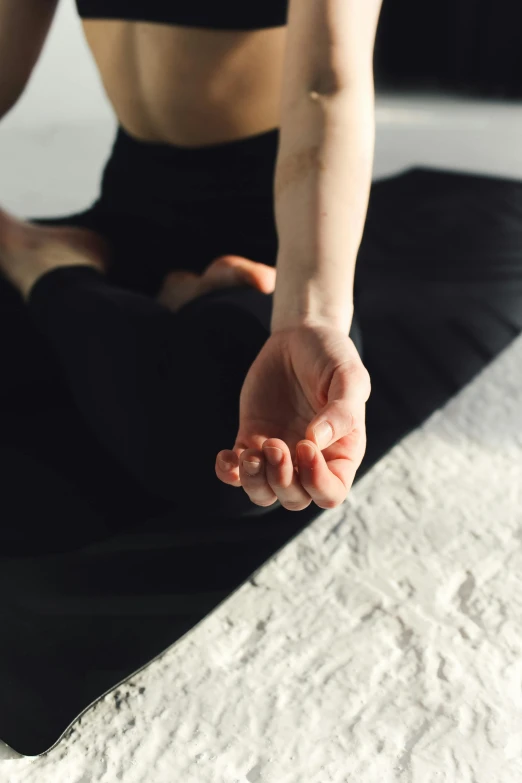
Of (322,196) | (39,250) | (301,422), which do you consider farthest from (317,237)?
(39,250)

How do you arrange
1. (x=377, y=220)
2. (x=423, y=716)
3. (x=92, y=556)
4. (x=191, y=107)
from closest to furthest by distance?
(x=423, y=716) → (x=92, y=556) → (x=191, y=107) → (x=377, y=220)

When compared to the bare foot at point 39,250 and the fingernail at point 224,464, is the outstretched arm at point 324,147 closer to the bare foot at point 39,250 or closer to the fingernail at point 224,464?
the fingernail at point 224,464

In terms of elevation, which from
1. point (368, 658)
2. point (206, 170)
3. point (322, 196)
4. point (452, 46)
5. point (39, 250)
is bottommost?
point (452, 46)

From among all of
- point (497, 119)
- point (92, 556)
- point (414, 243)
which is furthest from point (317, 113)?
point (497, 119)

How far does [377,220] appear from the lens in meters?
1.90

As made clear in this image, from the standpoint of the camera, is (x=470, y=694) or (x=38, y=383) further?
(x=38, y=383)

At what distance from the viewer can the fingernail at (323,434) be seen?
583mm

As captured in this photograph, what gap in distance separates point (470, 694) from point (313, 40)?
0.63m

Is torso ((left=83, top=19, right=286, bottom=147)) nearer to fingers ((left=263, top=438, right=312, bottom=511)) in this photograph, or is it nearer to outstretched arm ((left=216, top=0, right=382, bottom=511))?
outstretched arm ((left=216, top=0, right=382, bottom=511))

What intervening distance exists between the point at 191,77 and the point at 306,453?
602 millimetres

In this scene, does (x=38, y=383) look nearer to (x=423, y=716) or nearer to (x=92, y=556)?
(x=92, y=556)

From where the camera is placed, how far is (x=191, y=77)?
995 mm

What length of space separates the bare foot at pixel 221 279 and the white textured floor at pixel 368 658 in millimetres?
277

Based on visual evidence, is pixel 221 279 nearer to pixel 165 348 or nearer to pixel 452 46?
pixel 165 348
